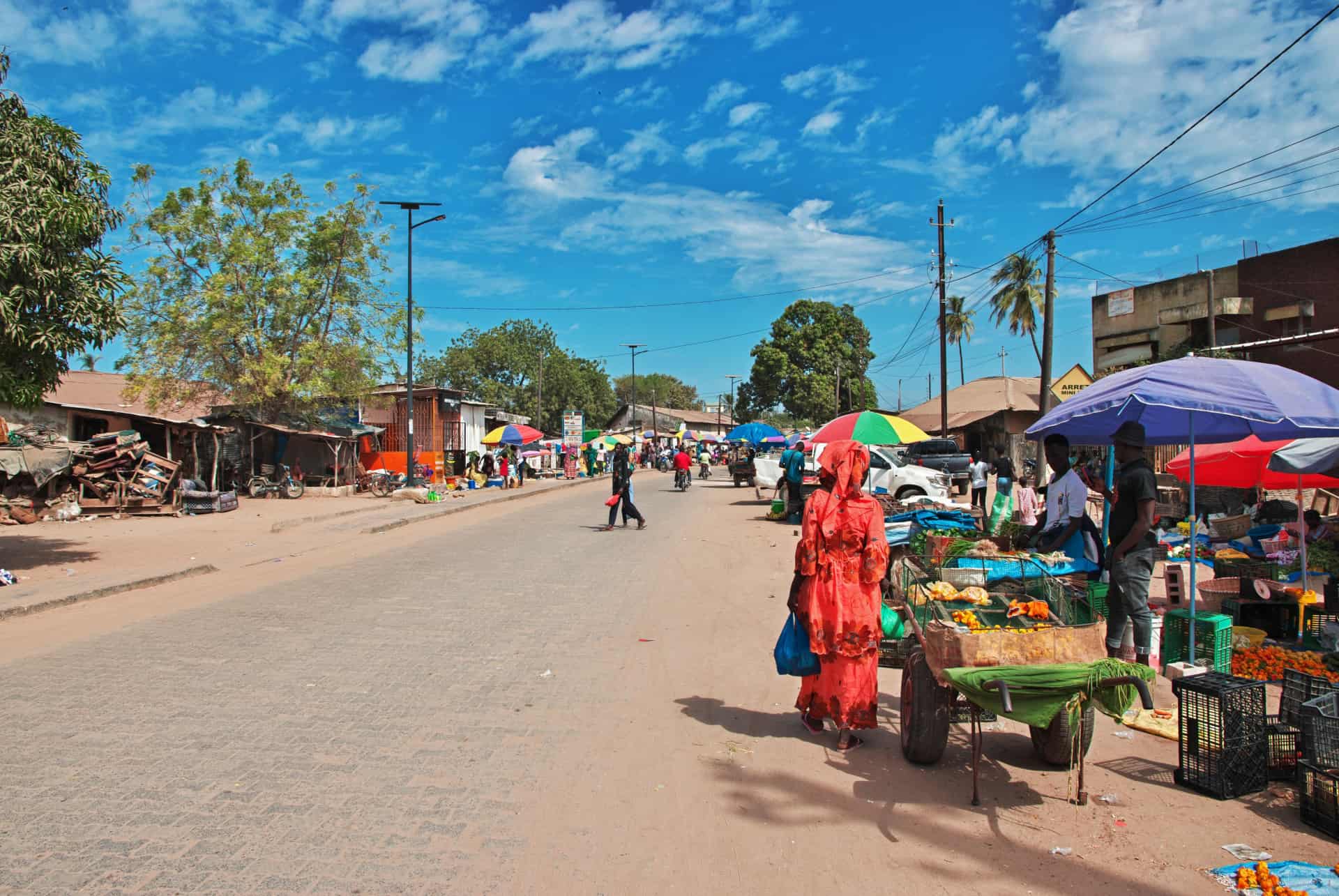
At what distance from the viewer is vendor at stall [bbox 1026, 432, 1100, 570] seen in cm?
735

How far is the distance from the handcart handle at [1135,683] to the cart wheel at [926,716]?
39.9 inches

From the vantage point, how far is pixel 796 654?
523cm

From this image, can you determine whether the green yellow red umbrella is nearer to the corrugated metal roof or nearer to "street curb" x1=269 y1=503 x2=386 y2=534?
"street curb" x1=269 y1=503 x2=386 y2=534

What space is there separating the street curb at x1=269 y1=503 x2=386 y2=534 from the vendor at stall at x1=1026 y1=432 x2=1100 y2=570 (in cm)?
1583

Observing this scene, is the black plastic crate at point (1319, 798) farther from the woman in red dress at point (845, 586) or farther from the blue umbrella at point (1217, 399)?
the woman in red dress at point (845, 586)

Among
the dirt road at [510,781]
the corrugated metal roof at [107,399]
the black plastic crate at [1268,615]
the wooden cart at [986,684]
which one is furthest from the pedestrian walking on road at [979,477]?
the corrugated metal roof at [107,399]

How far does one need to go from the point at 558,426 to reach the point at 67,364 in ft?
217

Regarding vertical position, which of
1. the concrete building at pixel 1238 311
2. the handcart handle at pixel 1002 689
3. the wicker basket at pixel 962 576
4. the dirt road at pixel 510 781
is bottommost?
the dirt road at pixel 510 781

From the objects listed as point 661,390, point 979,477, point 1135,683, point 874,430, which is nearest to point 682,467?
point 979,477

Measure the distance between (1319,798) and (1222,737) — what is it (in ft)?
1.55

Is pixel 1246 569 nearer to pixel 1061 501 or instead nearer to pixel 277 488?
pixel 1061 501

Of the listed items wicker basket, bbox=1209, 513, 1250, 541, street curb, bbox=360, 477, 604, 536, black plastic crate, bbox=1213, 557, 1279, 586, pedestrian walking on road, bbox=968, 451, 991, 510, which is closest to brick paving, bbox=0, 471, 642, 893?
black plastic crate, bbox=1213, 557, 1279, 586

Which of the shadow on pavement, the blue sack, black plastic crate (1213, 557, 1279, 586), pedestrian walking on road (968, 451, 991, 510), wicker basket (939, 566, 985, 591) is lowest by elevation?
the shadow on pavement

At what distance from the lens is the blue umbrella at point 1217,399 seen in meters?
5.95
